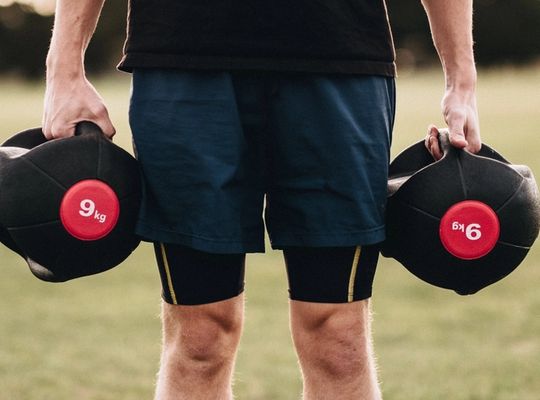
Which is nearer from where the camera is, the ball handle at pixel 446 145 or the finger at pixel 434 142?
the ball handle at pixel 446 145

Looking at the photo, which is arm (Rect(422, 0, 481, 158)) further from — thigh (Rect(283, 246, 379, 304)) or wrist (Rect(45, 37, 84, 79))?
wrist (Rect(45, 37, 84, 79))

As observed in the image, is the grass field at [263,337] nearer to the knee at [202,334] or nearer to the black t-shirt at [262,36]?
the knee at [202,334]

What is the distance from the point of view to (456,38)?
6.69 feet

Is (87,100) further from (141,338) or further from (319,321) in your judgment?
(141,338)

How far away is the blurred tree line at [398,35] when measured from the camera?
35719mm

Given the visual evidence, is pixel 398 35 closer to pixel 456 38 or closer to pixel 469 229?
pixel 456 38

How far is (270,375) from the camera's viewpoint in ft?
11.8

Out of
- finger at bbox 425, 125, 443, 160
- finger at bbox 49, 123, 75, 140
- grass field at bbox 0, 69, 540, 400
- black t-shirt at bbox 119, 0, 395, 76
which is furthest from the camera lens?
grass field at bbox 0, 69, 540, 400

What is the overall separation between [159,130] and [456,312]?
9.86 feet

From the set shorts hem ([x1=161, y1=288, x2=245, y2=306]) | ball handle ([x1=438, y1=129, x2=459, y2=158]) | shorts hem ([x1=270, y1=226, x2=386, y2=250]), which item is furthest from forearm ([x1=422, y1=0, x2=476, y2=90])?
shorts hem ([x1=161, y1=288, x2=245, y2=306])

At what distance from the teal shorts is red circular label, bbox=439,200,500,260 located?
156 mm

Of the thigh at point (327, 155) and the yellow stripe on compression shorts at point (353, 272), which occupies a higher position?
the thigh at point (327, 155)

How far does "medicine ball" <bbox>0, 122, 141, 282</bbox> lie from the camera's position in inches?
76.1

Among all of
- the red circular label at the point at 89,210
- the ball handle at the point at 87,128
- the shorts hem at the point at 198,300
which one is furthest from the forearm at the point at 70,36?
the shorts hem at the point at 198,300
